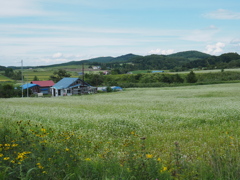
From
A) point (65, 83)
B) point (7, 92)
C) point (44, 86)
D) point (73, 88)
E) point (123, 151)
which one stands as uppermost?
point (65, 83)

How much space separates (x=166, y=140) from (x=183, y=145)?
1.18 m

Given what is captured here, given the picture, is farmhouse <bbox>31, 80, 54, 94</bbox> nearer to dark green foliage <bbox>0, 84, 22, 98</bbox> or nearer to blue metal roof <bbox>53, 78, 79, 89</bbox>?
blue metal roof <bbox>53, 78, 79, 89</bbox>

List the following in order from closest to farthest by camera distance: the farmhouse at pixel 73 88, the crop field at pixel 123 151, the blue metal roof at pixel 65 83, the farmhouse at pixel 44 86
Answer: the crop field at pixel 123 151 → the farmhouse at pixel 73 88 → the blue metal roof at pixel 65 83 → the farmhouse at pixel 44 86

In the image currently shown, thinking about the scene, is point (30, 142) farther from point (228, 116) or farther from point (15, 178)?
point (228, 116)

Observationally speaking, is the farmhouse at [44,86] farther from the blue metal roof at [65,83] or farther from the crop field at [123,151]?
the crop field at [123,151]

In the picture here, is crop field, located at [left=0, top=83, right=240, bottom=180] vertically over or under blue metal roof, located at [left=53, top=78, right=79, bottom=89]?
under

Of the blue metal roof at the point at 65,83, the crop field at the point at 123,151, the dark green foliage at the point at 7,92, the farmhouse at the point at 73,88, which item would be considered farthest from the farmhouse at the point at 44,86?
the crop field at the point at 123,151

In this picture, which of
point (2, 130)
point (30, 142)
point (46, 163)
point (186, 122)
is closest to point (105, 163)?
point (46, 163)

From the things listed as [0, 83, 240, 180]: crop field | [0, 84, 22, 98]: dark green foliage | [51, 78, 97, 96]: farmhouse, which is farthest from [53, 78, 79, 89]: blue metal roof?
[0, 83, 240, 180]: crop field

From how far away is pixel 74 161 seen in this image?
6652 mm

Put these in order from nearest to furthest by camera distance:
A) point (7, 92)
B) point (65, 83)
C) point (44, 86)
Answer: point (7, 92) → point (65, 83) → point (44, 86)

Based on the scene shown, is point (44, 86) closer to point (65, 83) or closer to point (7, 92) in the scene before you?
point (65, 83)

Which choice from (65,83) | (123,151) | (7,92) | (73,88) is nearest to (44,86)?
(65,83)

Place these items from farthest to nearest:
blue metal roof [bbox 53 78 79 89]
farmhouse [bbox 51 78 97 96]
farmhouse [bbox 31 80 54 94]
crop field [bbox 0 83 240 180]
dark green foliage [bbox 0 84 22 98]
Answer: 1. farmhouse [bbox 31 80 54 94]
2. blue metal roof [bbox 53 78 79 89]
3. farmhouse [bbox 51 78 97 96]
4. dark green foliage [bbox 0 84 22 98]
5. crop field [bbox 0 83 240 180]
